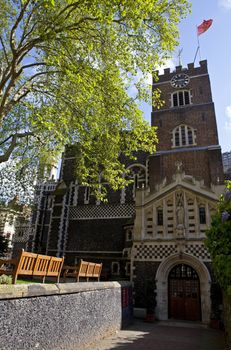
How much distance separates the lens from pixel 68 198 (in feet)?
86.9

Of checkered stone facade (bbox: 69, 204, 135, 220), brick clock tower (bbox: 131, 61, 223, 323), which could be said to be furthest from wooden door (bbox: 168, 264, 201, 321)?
checkered stone facade (bbox: 69, 204, 135, 220)

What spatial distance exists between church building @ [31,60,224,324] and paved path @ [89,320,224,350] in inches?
103

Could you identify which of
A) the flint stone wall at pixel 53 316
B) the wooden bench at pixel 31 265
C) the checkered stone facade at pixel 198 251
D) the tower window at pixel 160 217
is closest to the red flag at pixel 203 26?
the tower window at pixel 160 217

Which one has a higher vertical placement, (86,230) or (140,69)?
(140,69)

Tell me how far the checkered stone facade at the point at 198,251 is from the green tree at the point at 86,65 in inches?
256

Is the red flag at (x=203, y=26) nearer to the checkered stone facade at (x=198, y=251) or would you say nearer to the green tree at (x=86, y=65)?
the green tree at (x=86, y=65)

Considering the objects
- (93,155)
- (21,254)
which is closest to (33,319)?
(21,254)

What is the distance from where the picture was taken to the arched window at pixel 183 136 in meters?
23.9

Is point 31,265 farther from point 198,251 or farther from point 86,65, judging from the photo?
point 198,251

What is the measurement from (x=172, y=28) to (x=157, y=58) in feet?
4.22

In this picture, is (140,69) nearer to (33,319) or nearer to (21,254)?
(21,254)

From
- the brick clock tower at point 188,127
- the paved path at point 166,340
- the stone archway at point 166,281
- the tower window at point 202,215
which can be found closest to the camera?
the paved path at point 166,340

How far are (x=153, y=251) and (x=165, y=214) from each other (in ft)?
7.90

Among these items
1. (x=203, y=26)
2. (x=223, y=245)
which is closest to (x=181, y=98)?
(x=203, y=26)
